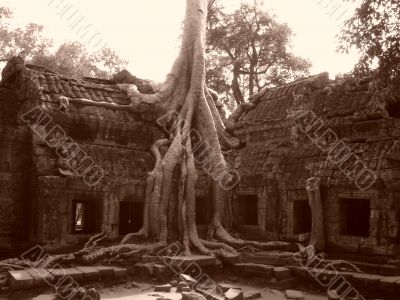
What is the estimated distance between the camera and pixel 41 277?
7039 millimetres

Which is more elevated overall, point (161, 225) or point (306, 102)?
point (306, 102)

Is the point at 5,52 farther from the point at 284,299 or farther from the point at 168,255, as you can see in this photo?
the point at 284,299

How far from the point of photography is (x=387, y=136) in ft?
28.6

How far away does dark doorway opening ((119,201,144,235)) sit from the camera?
37.7 feet

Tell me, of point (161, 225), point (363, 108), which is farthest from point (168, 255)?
point (363, 108)

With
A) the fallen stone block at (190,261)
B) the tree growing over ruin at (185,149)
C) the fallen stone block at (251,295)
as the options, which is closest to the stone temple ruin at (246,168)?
the tree growing over ruin at (185,149)

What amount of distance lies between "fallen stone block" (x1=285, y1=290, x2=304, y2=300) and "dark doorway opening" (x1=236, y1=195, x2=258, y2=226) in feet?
12.0

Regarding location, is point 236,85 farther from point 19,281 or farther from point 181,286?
point 19,281

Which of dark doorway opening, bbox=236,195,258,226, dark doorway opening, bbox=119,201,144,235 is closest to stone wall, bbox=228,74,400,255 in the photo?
dark doorway opening, bbox=236,195,258,226

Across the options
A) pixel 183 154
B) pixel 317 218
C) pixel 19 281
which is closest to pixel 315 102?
pixel 317 218

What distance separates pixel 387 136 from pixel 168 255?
5103mm

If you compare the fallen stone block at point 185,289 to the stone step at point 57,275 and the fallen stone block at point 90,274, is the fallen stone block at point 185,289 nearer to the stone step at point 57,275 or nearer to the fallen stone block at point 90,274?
the stone step at point 57,275

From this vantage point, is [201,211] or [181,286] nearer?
[181,286]

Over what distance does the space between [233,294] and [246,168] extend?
4426 millimetres
